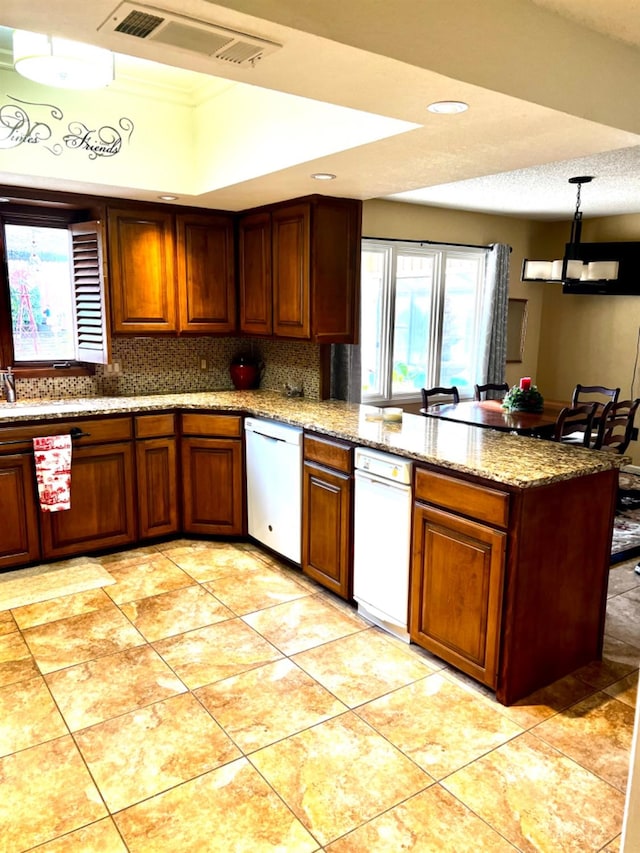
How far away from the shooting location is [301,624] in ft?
10.4

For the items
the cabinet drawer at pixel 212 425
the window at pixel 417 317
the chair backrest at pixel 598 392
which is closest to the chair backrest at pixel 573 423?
the chair backrest at pixel 598 392

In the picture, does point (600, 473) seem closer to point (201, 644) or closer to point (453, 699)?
point (453, 699)

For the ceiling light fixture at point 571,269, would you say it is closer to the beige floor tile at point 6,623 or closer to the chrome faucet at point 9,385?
the chrome faucet at point 9,385

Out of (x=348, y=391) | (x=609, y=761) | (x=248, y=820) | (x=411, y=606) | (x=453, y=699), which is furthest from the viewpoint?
(x=348, y=391)

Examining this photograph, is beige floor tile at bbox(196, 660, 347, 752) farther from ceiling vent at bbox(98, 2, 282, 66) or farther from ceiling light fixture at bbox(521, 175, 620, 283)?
ceiling light fixture at bbox(521, 175, 620, 283)

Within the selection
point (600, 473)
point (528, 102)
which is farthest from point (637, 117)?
point (600, 473)

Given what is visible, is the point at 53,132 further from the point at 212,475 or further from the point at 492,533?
the point at 492,533

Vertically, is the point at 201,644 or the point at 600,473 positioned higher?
the point at 600,473

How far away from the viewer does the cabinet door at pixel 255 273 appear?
4.20 m

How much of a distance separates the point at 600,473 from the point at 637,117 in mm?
1371

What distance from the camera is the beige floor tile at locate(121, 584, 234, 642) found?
3.11m

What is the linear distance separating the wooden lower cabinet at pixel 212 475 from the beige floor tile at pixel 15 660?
1.41 m

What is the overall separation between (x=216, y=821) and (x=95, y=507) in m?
2.34

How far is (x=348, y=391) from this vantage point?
481 cm
